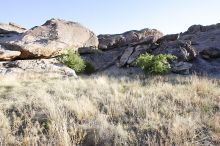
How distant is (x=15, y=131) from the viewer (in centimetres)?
813

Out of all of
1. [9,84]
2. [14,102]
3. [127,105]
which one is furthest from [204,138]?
Answer: [9,84]

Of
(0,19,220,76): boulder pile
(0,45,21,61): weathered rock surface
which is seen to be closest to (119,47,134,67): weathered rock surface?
(0,19,220,76): boulder pile

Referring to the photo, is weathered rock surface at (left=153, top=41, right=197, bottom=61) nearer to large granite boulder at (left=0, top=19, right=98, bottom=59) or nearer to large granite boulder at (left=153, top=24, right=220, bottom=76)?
large granite boulder at (left=153, top=24, right=220, bottom=76)

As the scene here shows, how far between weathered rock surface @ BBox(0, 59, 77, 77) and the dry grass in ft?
22.2

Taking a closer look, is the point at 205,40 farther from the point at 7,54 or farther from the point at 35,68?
the point at 7,54

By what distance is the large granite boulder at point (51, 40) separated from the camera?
840 inches

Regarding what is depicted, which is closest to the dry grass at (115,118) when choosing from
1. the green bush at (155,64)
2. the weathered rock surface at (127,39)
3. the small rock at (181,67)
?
the green bush at (155,64)

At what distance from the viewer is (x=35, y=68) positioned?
66.9 feet

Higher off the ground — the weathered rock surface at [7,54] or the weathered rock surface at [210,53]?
the weathered rock surface at [7,54]

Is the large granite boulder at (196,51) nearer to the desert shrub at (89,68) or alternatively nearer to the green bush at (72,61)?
the desert shrub at (89,68)

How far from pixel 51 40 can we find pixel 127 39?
24.0ft

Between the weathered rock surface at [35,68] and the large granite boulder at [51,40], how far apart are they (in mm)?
790

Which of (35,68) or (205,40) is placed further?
(205,40)

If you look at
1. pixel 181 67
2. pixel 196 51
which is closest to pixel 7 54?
pixel 181 67
